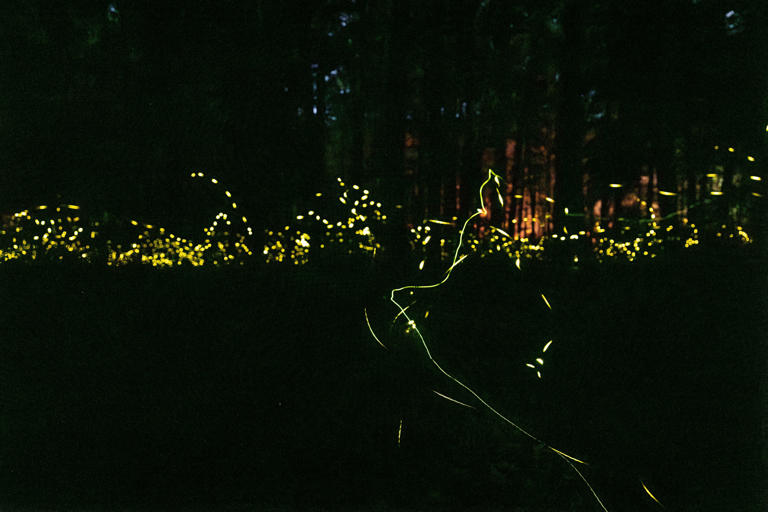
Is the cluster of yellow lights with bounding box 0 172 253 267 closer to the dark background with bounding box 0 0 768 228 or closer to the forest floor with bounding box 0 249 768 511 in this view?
the dark background with bounding box 0 0 768 228

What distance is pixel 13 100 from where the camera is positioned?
188 inches

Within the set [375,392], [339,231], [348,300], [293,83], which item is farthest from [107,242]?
[375,392]

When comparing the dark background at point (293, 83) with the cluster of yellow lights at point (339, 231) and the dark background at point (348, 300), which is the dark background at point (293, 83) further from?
the cluster of yellow lights at point (339, 231)

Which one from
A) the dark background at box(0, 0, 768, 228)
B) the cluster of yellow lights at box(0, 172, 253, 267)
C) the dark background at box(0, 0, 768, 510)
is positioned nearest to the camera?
the dark background at box(0, 0, 768, 510)

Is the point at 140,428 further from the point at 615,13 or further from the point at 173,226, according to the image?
the point at 615,13

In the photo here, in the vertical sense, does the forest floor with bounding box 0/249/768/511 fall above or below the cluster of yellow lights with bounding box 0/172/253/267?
below

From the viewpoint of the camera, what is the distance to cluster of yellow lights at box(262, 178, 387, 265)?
19.1ft

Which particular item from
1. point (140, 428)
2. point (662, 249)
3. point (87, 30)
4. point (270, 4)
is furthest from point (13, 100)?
point (662, 249)

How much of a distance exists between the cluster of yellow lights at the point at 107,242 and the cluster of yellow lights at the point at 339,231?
40cm

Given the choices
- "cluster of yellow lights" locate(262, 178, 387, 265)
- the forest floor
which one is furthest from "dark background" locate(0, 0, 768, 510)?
"cluster of yellow lights" locate(262, 178, 387, 265)

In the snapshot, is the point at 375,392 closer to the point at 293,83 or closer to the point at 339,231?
the point at 339,231

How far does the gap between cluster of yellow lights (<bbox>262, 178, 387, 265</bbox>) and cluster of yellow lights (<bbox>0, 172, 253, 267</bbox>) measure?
0.40 metres

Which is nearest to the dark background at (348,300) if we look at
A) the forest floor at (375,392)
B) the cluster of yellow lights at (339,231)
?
the forest floor at (375,392)

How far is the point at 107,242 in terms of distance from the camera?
667 centimetres
